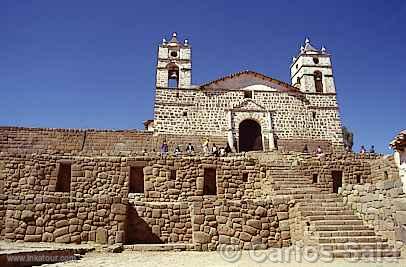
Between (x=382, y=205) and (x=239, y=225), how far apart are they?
3729 mm

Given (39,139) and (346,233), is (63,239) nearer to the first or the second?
(346,233)

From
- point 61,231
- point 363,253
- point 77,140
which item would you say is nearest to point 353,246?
point 363,253

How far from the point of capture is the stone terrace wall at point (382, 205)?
25.2 feet

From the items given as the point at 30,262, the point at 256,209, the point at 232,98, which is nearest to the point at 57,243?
the point at 30,262

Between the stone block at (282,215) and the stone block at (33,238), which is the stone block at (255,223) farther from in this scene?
the stone block at (33,238)

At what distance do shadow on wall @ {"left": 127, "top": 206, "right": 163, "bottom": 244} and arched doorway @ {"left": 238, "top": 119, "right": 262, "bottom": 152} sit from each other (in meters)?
14.7

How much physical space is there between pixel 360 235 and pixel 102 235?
6778mm

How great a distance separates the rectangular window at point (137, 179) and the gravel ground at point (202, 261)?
6.13 metres

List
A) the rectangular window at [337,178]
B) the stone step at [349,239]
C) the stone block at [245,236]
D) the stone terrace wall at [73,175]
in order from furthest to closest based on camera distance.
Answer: the rectangular window at [337,178] → the stone terrace wall at [73,175] → the stone block at [245,236] → the stone step at [349,239]

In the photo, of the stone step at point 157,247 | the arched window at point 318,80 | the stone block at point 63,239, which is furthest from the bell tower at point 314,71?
the stone block at point 63,239

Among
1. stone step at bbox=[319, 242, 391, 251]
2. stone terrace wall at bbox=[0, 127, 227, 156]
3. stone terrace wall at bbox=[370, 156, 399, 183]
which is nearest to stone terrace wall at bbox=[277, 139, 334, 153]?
stone terrace wall at bbox=[0, 127, 227, 156]

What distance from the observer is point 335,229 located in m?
8.80

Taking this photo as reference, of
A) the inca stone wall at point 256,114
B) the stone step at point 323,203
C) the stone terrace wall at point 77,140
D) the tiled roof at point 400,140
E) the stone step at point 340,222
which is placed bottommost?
the stone step at point 340,222

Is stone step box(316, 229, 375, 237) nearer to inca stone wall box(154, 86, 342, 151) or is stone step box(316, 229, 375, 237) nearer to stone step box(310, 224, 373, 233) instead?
stone step box(310, 224, 373, 233)
